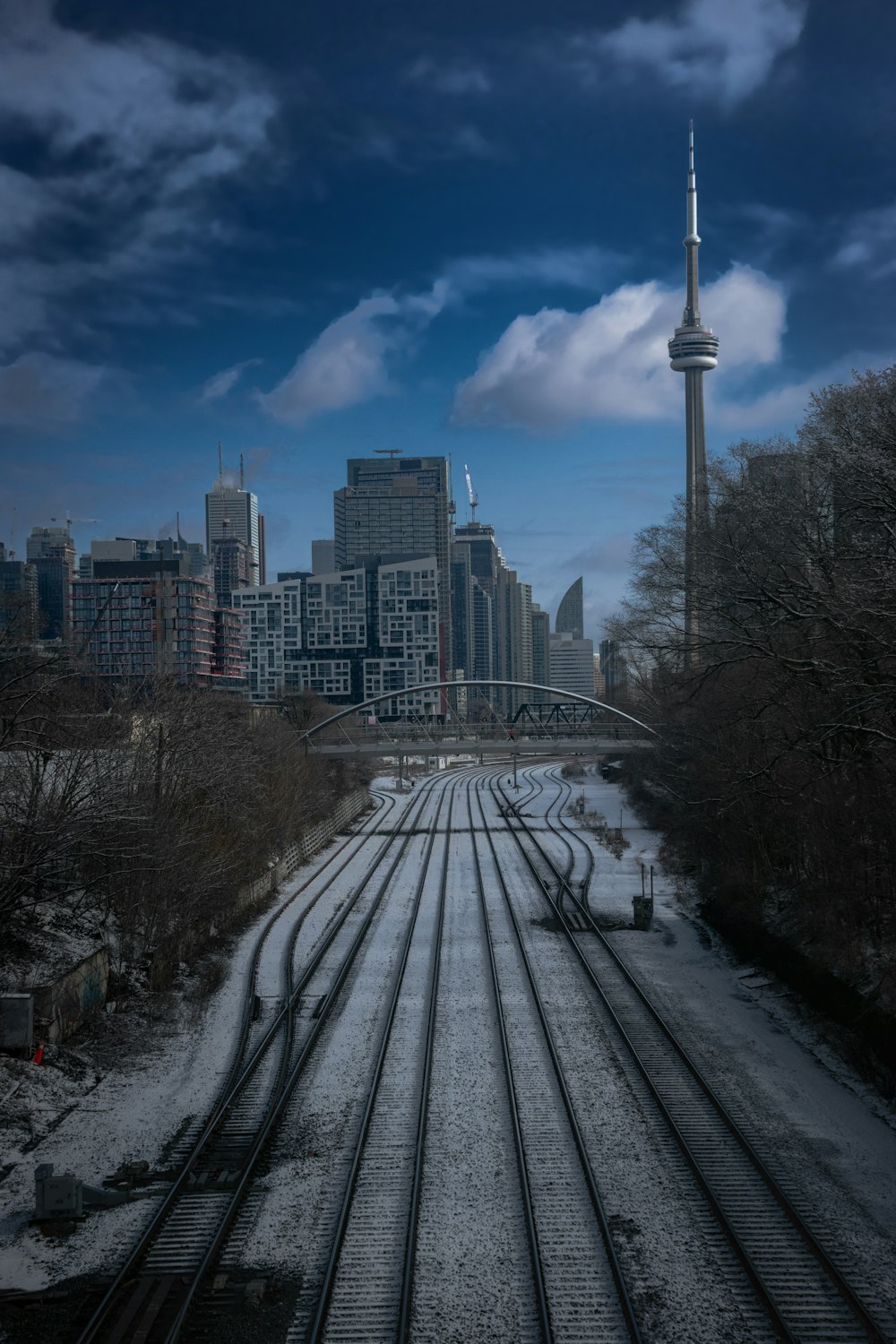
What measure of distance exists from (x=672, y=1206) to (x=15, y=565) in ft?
533

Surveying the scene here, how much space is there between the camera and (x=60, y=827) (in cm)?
1323

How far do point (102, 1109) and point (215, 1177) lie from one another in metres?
2.76

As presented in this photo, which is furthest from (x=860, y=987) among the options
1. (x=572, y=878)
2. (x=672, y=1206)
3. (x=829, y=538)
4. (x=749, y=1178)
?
(x=572, y=878)

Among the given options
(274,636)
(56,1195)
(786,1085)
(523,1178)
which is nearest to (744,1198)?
(523,1178)

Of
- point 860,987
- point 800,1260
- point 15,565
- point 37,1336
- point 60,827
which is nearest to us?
point 37,1336

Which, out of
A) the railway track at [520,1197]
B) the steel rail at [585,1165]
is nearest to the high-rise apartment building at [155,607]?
the steel rail at [585,1165]

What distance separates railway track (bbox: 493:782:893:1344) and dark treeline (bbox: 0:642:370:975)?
7.83m

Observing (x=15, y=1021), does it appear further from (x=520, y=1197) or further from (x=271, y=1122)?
(x=520, y=1197)

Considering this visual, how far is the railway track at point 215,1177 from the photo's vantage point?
317 inches

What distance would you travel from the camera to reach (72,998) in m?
15.3

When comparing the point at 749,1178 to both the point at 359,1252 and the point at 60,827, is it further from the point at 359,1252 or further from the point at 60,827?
the point at 60,827

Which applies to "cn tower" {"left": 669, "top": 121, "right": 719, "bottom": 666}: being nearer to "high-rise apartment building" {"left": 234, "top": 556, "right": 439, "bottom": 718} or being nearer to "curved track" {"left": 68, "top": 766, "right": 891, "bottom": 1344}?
"high-rise apartment building" {"left": 234, "top": 556, "right": 439, "bottom": 718}

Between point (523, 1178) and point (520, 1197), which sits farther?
point (523, 1178)

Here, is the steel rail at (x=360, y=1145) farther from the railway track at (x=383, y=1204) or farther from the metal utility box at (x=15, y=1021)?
the metal utility box at (x=15, y=1021)
